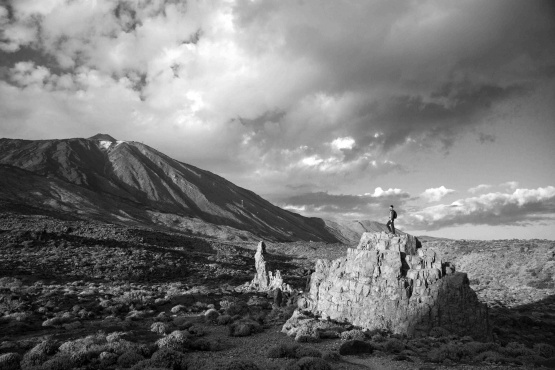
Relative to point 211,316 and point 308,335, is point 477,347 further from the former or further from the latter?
point 211,316

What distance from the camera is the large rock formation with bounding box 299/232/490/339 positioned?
21422mm

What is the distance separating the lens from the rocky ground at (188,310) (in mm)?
16891

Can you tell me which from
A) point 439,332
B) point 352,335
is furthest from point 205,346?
point 439,332

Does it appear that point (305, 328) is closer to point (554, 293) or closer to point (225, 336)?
point (225, 336)

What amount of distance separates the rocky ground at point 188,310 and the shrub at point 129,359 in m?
0.05

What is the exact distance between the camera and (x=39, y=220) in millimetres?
65938

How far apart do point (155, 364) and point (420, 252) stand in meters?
18.7

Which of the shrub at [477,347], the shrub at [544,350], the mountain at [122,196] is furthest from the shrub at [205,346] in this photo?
the mountain at [122,196]

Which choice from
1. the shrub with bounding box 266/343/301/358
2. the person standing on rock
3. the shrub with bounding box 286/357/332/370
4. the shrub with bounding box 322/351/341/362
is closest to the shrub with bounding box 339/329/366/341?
the shrub with bounding box 322/351/341/362

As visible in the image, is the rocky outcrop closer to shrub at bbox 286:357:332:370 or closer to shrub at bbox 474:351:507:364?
shrub at bbox 286:357:332:370

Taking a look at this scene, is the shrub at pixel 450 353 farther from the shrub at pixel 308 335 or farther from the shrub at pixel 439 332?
the shrub at pixel 308 335

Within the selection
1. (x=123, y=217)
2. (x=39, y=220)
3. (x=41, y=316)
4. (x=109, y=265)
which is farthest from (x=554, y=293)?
(x=123, y=217)

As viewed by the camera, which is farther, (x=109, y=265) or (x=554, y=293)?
(x=109, y=265)

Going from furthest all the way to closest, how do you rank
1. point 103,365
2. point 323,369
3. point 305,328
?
point 305,328 < point 103,365 < point 323,369
